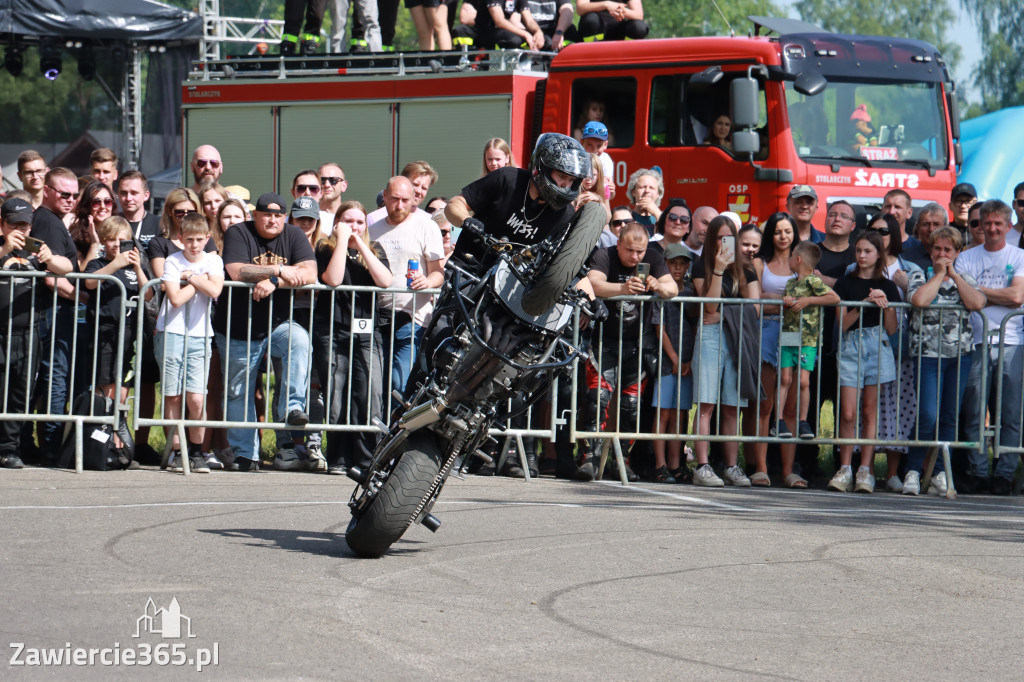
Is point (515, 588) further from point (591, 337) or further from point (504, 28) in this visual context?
point (504, 28)

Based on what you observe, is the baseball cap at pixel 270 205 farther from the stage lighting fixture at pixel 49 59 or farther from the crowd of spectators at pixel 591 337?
the stage lighting fixture at pixel 49 59

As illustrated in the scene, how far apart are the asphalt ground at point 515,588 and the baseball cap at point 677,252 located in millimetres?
2332

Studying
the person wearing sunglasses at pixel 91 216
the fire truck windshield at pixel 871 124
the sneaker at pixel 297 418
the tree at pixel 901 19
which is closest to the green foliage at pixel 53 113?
the fire truck windshield at pixel 871 124

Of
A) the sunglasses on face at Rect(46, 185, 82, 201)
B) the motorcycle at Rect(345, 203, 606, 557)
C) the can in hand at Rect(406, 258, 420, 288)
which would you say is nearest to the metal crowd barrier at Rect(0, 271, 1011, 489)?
the can in hand at Rect(406, 258, 420, 288)

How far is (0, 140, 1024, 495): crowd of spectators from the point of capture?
10.4m

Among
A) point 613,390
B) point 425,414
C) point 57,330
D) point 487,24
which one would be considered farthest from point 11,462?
point 487,24

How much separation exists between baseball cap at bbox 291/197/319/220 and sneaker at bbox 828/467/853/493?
4189 mm

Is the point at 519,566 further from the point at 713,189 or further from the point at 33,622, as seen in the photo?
the point at 713,189

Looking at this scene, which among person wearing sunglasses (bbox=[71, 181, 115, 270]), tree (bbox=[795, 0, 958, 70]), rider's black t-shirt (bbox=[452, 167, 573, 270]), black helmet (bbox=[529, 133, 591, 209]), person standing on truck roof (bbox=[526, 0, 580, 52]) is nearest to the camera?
black helmet (bbox=[529, 133, 591, 209])

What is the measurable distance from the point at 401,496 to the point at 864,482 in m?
4.92

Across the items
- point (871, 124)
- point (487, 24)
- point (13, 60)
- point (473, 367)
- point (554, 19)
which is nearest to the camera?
point (473, 367)

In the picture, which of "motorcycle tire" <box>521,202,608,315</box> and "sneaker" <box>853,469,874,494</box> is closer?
"motorcycle tire" <box>521,202,608,315</box>

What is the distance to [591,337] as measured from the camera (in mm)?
10258

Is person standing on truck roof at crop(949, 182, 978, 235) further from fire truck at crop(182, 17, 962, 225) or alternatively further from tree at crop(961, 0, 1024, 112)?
tree at crop(961, 0, 1024, 112)
